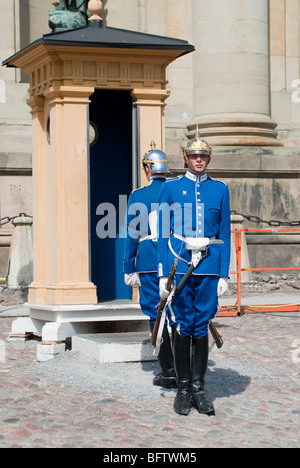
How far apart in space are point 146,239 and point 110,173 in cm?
207

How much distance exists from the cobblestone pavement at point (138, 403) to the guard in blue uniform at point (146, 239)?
0.52 meters

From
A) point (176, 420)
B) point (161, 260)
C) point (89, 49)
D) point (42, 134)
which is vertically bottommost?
point (176, 420)

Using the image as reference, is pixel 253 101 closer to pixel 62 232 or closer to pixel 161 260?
pixel 62 232

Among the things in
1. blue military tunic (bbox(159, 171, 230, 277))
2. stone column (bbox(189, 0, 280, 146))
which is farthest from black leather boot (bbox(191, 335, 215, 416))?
stone column (bbox(189, 0, 280, 146))

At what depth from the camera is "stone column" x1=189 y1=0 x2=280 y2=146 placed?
1689cm

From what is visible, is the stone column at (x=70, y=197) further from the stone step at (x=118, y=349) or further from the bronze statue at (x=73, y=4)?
the bronze statue at (x=73, y=4)

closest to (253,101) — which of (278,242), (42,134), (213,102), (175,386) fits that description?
(213,102)

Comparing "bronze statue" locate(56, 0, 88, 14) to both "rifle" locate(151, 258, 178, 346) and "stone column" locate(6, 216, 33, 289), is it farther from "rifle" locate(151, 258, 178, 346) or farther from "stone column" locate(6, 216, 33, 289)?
"rifle" locate(151, 258, 178, 346)

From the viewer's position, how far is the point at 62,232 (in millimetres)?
8906

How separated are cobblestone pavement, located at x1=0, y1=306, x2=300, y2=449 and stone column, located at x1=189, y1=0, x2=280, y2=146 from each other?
7.93 m

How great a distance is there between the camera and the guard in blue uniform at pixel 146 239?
761 cm

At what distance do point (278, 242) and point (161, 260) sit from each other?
32.7 feet

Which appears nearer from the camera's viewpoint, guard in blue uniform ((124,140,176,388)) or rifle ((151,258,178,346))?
rifle ((151,258,178,346))

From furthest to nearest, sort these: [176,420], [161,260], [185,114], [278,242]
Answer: [185,114], [278,242], [161,260], [176,420]
